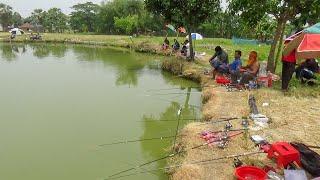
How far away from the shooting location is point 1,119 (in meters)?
8.93

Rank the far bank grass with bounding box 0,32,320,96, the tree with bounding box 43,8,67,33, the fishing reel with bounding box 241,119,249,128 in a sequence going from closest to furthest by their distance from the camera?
the fishing reel with bounding box 241,119,249,128
the far bank grass with bounding box 0,32,320,96
the tree with bounding box 43,8,67,33

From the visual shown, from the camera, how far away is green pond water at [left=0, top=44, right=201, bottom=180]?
21.1 feet

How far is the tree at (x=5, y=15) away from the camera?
63.5 metres

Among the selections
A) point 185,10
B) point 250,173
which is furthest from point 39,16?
point 250,173

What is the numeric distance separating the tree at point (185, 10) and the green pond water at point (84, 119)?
2.56m

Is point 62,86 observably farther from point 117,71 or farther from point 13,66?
point 13,66

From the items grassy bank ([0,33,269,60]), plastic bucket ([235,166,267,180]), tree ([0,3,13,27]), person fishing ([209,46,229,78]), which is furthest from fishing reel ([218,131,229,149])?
tree ([0,3,13,27])

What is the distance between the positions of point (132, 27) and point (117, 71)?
2685cm

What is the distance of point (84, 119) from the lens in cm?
899

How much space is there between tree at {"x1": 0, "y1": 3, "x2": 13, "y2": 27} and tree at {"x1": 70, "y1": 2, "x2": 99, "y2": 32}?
1131 centimetres

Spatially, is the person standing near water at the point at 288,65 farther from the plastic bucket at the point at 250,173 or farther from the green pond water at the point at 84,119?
the plastic bucket at the point at 250,173

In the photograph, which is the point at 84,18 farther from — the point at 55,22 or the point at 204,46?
the point at 204,46

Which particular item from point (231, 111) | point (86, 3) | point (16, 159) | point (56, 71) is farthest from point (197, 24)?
point (86, 3)

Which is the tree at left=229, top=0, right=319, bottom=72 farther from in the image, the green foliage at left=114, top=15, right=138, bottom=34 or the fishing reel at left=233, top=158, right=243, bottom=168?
the green foliage at left=114, top=15, right=138, bottom=34
